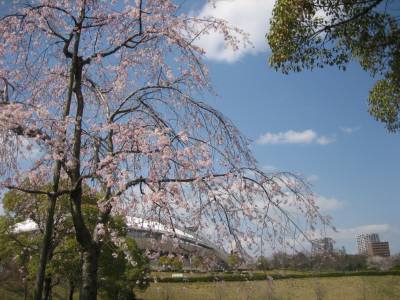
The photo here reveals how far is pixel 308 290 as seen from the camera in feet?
141

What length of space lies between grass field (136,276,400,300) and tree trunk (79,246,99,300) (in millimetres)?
30318

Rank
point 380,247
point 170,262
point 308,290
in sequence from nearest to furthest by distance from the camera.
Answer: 1. point 170,262
2. point 308,290
3. point 380,247

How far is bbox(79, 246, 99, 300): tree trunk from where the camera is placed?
5785 millimetres

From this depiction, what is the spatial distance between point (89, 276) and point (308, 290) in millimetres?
41216

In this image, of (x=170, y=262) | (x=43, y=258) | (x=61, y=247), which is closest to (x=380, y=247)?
(x=61, y=247)

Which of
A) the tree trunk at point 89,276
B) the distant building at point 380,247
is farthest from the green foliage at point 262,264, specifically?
the distant building at point 380,247

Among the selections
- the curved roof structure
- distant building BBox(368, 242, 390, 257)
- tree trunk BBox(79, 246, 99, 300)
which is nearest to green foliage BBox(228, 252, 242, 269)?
the curved roof structure

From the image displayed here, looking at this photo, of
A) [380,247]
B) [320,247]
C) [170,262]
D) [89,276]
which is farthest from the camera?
→ [380,247]

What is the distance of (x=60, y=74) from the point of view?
7.45m

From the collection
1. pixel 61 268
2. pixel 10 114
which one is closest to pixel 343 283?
pixel 61 268

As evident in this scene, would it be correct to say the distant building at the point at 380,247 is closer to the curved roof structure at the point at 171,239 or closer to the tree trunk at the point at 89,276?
the curved roof structure at the point at 171,239

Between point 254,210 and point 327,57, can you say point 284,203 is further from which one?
point 327,57

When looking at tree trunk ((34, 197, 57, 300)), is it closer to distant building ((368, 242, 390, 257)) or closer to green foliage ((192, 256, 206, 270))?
green foliage ((192, 256, 206, 270))

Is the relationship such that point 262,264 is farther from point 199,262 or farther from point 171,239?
point 171,239
